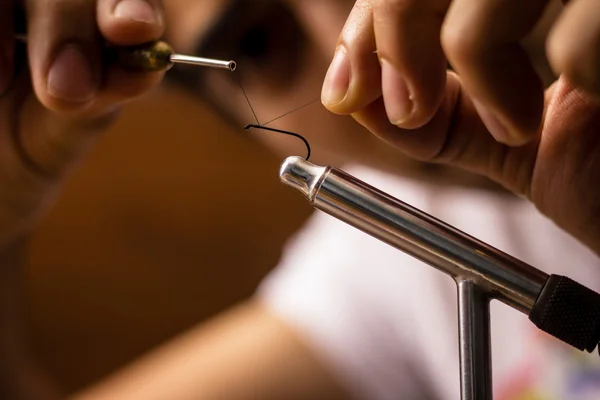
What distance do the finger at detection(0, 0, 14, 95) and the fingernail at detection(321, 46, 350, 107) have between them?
0.24m

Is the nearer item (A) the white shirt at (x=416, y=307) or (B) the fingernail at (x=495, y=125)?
(B) the fingernail at (x=495, y=125)

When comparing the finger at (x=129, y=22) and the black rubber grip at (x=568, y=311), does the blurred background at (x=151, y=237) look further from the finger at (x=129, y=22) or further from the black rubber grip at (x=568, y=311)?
the black rubber grip at (x=568, y=311)

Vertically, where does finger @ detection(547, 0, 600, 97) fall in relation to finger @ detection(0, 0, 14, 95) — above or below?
above

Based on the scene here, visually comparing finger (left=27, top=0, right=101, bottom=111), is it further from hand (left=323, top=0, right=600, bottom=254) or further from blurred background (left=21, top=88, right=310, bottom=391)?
blurred background (left=21, top=88, right=310, bottom=391)

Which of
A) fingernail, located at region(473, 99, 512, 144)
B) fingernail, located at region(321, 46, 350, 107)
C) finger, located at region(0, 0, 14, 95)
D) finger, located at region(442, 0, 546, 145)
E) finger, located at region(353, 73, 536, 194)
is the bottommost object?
finger, located at region(0, 0, 14, 95)

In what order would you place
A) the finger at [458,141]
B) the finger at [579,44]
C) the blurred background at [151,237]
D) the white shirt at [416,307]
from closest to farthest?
the finger at [579,44]
the finger at [458,141]
the white shirt at [416,307]
the blurred background at [151,237]

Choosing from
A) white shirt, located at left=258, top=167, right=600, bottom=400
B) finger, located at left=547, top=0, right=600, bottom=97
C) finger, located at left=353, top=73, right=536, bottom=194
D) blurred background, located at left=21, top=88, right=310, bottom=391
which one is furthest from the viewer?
blurred background, located at left=21, top=88, right=310, bottom=391

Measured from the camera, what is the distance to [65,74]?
13.0 inches

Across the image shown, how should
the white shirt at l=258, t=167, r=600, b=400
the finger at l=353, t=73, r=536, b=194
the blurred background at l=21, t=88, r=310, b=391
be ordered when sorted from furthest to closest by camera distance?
the blurred background at l=21, t=88, r=310, b=391, the white shirt at l=258, t=167, r=600, b=400, the finger at l=353, t=73, r=536, b=194

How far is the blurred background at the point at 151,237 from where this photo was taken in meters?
0.93

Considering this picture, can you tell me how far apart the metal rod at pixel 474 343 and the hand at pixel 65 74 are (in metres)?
0.23

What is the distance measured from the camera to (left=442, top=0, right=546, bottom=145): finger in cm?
20

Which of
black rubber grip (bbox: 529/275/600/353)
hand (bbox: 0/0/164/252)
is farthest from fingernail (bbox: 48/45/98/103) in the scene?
black rubber grip (bbox: 529/275/600/353)

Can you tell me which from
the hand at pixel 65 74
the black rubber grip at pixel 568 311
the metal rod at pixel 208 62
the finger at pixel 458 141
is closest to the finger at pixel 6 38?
the hand at pixel 65 74
